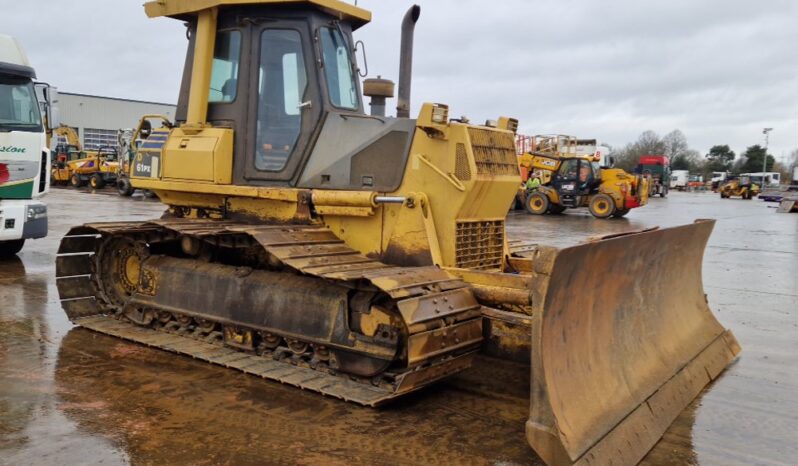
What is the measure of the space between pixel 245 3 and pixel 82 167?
104 feet

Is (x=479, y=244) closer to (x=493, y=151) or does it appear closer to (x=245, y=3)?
(x=493, y=151)

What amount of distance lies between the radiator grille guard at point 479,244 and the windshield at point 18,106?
7685 millimetres

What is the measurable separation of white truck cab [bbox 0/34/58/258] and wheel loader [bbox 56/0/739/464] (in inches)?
150

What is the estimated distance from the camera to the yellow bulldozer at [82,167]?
33.5 m

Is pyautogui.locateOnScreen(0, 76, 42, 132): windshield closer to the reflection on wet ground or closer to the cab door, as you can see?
the reflection on wet ground

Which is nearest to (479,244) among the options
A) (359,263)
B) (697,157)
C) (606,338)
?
(359,263)

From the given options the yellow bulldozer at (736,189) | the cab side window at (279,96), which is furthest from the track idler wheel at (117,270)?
the yellow bulldozer at (736,189)

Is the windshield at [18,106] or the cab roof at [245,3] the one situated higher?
the cab roof at [245,3]

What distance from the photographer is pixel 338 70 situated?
6410 mm

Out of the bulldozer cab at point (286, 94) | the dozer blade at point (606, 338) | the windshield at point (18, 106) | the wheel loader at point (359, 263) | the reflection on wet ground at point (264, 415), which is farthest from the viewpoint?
the windshield at point (18, 106)

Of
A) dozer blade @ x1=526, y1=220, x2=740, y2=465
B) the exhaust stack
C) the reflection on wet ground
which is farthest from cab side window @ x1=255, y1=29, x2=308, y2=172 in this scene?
dozer blade @ x1=526, y1=220, x2=740, y2=465

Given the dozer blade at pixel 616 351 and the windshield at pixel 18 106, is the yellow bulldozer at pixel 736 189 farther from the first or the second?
the windshield at pixel 18 106

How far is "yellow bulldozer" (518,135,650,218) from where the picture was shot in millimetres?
25969

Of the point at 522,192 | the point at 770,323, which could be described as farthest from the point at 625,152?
the point at 770,323
